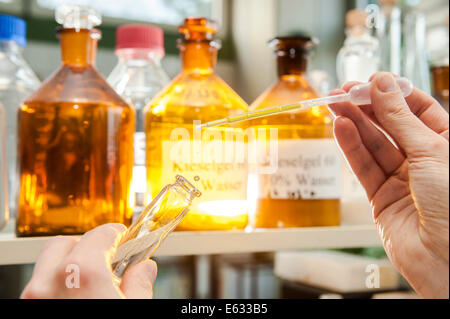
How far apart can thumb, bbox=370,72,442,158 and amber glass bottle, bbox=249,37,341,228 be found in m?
0.18

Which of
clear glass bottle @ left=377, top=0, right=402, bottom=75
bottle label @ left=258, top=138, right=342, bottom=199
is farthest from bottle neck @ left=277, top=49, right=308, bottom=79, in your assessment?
clear glass bottle @ left=377, top=0, right=402, bottom=75

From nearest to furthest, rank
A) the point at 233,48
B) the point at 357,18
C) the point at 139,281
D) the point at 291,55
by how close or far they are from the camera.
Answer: the point at 139,281
the point at 291,55
the point at 357,18
the point at 233,48

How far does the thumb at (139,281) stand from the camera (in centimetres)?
41

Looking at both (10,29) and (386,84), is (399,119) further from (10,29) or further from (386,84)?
(10,29)

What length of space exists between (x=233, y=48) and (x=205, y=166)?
2.76 ft

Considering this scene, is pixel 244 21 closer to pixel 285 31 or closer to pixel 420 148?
pixel 285 31

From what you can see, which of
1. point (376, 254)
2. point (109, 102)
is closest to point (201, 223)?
point (109, 102)

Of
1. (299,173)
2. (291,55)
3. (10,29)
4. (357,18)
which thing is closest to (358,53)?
(357,18)

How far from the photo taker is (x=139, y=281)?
1.36 ft

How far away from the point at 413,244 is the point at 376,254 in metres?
0.55

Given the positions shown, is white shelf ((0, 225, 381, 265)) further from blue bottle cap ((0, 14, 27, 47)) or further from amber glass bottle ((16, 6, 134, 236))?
blue bottle cap ((0, 14, 27, 47))

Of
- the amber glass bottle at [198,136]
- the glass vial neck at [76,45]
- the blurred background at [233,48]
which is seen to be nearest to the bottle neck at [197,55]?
the amber glass bottle at [198,136]

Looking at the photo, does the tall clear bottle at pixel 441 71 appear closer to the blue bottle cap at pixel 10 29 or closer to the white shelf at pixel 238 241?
the white shelf at pixel 238 241

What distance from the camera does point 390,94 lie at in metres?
0.43
